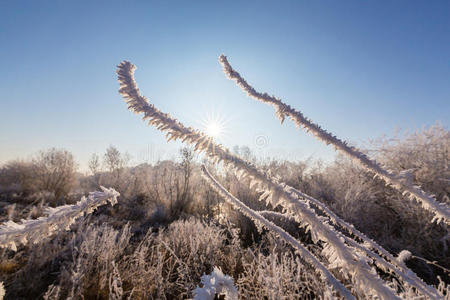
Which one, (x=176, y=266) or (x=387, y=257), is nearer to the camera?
(x=387, y=257)

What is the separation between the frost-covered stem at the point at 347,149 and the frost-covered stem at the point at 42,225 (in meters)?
0.42

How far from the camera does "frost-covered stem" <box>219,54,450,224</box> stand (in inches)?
16.8

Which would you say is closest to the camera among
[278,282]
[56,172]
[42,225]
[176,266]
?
[42,225]

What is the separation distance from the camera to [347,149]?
494 millimetres

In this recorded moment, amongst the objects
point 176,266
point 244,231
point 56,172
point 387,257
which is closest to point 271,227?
point 387,257

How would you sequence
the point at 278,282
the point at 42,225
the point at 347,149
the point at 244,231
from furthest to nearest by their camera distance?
1. the point at 244,231
2. the point at 278,282
3. the point at 347,149
4. the point at 42,225

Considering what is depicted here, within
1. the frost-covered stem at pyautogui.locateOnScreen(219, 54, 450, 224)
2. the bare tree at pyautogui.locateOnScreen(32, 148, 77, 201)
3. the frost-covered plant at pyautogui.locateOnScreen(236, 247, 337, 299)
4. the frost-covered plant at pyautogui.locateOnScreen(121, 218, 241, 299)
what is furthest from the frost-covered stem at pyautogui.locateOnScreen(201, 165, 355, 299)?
the bare tree at pyautogui.locateOnScreen(32, 148, 77, 201)

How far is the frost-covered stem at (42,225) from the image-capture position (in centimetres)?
23

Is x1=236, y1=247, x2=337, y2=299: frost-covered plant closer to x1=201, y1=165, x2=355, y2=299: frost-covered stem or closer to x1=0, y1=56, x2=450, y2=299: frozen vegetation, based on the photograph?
x1=0, y1=56, x2=450, y2=299: frozen vegetation

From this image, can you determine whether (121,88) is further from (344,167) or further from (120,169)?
(120,169)

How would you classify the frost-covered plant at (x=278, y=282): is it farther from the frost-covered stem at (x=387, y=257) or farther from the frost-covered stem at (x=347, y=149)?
the frost-covered stem at (x=347, y=149)

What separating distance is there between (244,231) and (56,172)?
9086 mm

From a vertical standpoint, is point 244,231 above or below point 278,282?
below

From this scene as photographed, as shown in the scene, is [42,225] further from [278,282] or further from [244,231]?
[244,231]
